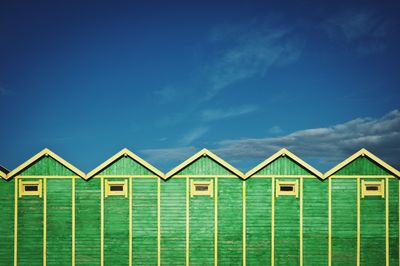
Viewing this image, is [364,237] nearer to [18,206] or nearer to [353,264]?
[353,264]

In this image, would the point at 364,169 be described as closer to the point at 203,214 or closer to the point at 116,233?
the point at 203,214

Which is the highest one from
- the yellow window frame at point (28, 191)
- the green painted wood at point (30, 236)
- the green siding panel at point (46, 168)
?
the green siding panel at point (46, 168)

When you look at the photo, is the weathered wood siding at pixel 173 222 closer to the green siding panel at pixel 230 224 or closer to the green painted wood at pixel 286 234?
the green siding panel at pixel 230 224

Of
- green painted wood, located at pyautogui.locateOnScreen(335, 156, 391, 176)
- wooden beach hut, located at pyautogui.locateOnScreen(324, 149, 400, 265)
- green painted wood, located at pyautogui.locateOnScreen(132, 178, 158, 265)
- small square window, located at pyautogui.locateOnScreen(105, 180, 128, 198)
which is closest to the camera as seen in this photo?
green painted wood, located at pyautogui.locateOnScreen(132, 178, 158, 265)

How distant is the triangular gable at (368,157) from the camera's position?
20.6 metres

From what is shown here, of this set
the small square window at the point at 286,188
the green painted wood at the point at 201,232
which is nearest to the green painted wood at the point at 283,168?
the small square window at the point at 286,188

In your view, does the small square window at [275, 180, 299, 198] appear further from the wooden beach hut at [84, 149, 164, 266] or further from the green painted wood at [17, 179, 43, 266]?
the green painted wood at [17, 179, 43, 266]

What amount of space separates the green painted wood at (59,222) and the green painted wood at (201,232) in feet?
27.0

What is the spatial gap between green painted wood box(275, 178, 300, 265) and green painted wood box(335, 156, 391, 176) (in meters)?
4.27

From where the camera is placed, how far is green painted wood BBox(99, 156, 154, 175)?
68.1 feet

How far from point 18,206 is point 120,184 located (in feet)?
23.4

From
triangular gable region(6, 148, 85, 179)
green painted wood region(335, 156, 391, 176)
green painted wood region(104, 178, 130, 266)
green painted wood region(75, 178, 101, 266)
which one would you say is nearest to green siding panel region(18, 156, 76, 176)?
triangular gable region(6, 148, 85, 179)

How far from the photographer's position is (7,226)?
20734mm

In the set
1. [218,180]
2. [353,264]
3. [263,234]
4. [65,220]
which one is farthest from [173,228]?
[353,264]
